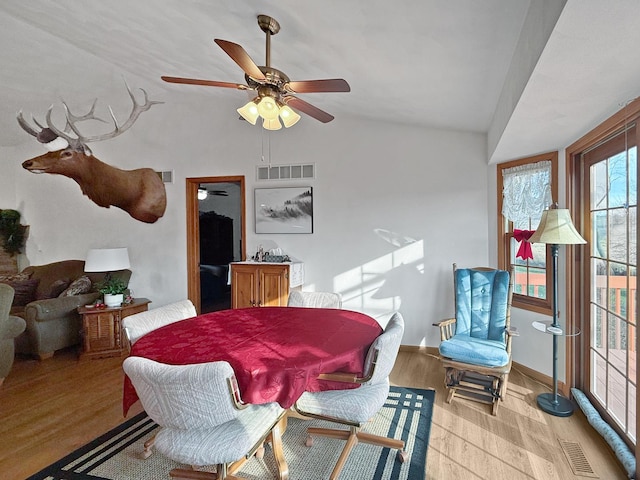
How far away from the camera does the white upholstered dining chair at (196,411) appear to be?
1459 millimetres

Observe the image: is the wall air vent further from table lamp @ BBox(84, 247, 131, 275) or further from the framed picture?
table lamp @ BBox(84, 247, 131, 275)

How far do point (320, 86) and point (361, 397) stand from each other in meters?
1.79

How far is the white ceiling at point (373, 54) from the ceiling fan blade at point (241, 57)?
15.8 inches

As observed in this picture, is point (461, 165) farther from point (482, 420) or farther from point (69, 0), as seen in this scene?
point (69, 0)

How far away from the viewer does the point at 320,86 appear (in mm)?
2188

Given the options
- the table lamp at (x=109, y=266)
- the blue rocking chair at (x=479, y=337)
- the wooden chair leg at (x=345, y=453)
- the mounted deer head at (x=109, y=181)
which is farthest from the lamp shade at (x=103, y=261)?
the blue rocking chair at (x=479, y=337)

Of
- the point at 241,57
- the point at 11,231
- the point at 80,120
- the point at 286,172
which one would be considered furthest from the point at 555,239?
the point at 11,231

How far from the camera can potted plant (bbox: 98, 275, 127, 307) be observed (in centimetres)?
426

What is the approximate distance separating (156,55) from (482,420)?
4.17m

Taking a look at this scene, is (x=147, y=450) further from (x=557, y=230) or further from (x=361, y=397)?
(x=557, y=230)

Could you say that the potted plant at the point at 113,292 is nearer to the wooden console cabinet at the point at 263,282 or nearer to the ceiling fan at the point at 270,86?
the wooden console cabinet at the point at 263,282

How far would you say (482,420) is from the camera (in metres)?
2.70

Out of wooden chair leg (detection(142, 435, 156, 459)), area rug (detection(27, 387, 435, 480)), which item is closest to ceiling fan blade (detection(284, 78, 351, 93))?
area rug (detection(27, 387, 435, 480))

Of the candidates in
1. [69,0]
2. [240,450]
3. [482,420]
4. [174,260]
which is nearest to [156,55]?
[69,0]
